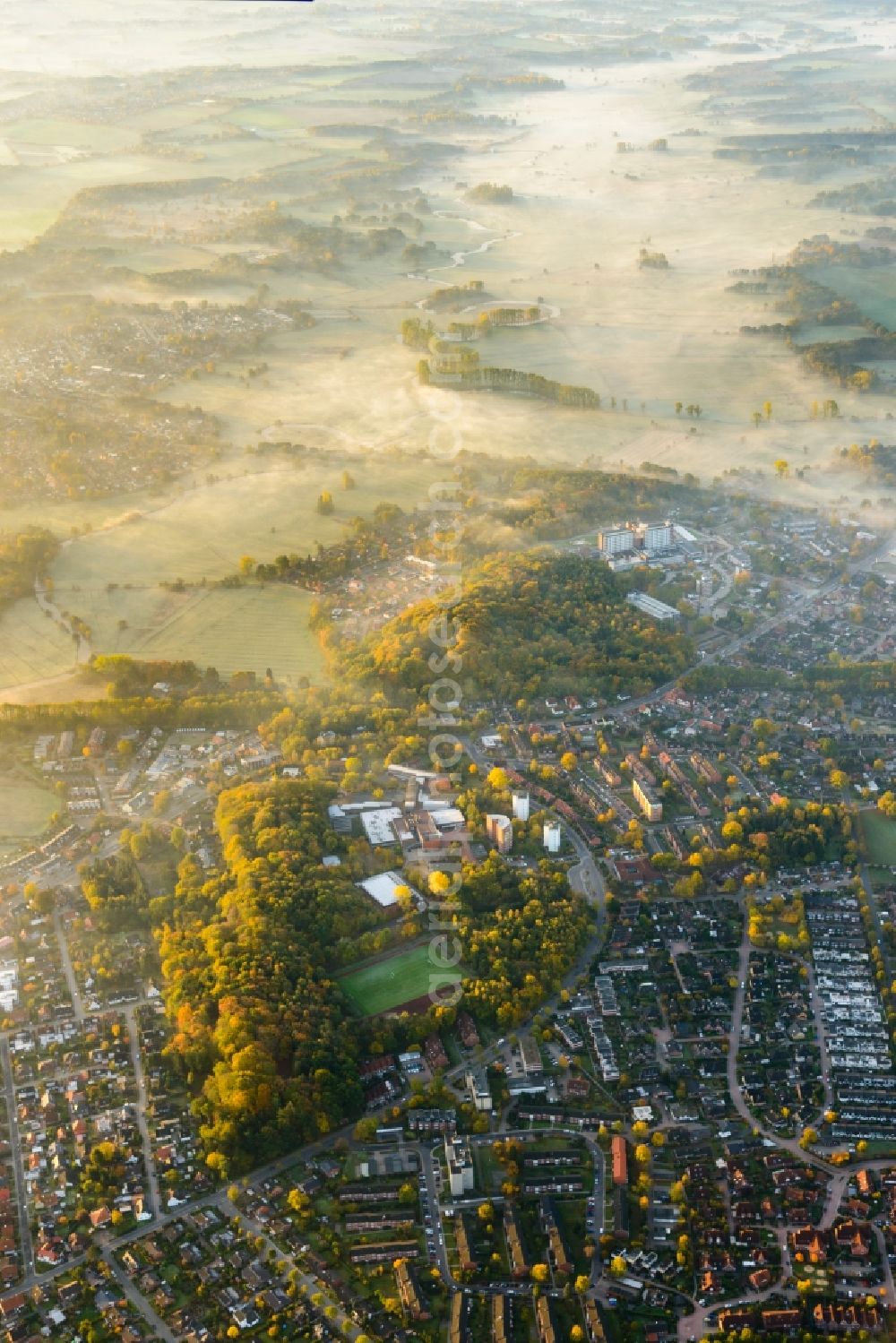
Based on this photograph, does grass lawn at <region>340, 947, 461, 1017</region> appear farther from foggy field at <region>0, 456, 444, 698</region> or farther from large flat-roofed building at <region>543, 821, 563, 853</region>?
foggy field at <region>0, 456, 444, 698</region>

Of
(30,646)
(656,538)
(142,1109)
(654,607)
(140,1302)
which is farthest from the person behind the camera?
(656,538)

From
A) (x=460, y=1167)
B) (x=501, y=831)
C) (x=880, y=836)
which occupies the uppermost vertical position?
(x=501, y=831)

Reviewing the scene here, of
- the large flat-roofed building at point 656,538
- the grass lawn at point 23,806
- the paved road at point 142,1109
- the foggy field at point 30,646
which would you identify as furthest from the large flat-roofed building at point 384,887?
the large flat-roofed building at point 656,538

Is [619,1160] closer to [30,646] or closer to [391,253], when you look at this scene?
[30,646]

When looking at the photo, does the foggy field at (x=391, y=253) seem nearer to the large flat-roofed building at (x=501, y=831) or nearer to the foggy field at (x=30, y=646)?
the foggy field at (x=30, y=646)

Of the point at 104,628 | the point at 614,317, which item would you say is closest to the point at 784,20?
the point at 614,317

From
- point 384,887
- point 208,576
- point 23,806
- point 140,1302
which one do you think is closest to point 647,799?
point 384,887

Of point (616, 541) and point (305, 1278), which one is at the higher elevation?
point (616, 541)
